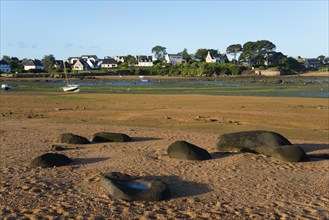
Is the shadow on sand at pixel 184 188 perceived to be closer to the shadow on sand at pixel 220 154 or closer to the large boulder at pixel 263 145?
the shadow on sand at pixel 220 154

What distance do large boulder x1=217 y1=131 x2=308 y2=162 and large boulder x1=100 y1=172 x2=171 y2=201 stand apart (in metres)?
4.94

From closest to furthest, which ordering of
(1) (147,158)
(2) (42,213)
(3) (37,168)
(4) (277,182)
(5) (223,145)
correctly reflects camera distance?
1. (2) (42,213)
2. (4) (277,182)
3. (3) (37,168)
4. (1) (147,158)
5. (5) (223,145)

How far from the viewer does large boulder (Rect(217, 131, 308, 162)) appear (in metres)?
12.8

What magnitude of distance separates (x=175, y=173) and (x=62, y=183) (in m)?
2.88

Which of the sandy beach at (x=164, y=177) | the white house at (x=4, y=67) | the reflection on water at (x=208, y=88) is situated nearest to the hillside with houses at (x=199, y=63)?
the white house at (x=4, y=67)

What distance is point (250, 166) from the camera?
471 inches

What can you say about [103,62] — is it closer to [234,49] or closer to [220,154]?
[234,49]

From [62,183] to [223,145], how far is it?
5.90m

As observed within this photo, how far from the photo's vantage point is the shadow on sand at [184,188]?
934cm

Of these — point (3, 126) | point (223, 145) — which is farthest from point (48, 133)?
point (223, 145)

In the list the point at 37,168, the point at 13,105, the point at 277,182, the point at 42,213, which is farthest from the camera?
the point at 13,105

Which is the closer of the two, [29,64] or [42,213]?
[42,213]

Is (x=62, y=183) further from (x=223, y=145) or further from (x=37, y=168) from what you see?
(x=223, y=145)

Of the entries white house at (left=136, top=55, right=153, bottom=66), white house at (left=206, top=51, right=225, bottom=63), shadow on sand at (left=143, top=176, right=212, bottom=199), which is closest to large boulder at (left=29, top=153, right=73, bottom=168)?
shadow on sand at (left=143, top=176, right=212, bottom=199)
